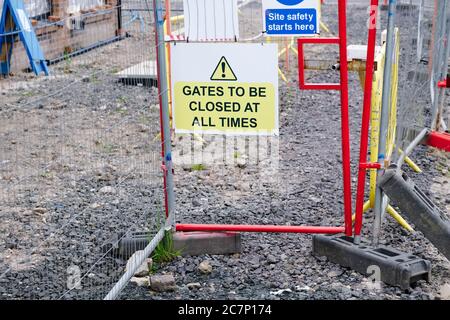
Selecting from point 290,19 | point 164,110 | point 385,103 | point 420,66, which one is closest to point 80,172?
point 164,110

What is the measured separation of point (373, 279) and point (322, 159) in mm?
2769

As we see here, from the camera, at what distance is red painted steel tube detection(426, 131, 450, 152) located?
7736 mm

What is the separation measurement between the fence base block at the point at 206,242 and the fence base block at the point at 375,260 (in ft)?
1.92

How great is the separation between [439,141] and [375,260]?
3336 mm

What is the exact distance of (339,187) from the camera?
6.69 meters

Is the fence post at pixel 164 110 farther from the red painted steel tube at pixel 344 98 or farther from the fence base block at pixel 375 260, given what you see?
the red painted steel tube at pixel 344 98

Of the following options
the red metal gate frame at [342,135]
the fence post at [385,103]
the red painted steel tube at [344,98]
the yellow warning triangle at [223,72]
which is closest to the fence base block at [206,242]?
the red metal gate frame at [342,135]

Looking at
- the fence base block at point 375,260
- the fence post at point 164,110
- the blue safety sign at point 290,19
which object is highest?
the blue safety sign at point 290,19

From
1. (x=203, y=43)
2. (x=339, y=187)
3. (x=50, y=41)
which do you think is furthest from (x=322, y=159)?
(x=50, y=41)

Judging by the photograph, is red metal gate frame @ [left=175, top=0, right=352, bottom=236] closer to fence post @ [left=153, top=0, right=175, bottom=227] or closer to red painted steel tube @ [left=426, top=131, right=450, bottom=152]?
fence post @ [left=153, top=0, right=175, bottom=227]

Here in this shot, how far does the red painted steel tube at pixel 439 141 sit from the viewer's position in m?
7.74

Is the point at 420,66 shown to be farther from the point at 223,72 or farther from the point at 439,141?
the point at 223,72
